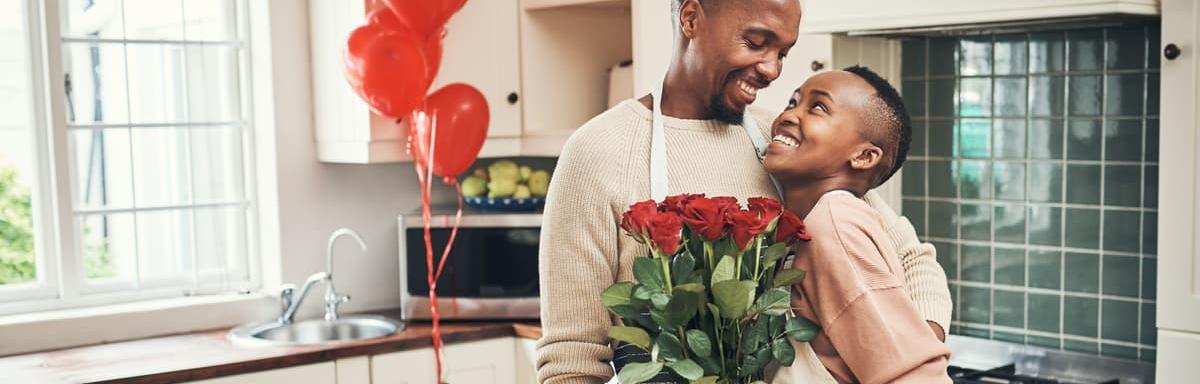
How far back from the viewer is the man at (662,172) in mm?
1553

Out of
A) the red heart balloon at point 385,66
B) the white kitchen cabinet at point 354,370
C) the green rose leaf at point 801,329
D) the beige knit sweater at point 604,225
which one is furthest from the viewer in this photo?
the white kitchen cabinet at point 354,370

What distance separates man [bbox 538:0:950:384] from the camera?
5.09 feet

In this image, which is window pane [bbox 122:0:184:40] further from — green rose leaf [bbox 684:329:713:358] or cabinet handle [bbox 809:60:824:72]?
green rose leaf [bbox 684:329:713:358]

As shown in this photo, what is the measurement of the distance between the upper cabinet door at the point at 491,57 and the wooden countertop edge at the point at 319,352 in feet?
1.76

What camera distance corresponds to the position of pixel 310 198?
3.59 metres

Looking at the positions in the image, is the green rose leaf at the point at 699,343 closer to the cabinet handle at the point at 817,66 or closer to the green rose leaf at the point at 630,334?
the green rose leaf at the point at 630,334

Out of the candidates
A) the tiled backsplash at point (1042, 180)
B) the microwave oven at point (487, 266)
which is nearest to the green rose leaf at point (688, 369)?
the tiled backsplash at point (1042, 180)

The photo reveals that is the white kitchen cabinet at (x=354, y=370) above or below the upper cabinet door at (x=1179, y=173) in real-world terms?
below

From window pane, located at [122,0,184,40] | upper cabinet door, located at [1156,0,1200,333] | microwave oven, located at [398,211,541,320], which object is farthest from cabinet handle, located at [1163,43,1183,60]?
window pane, located at [122,0,184,40]

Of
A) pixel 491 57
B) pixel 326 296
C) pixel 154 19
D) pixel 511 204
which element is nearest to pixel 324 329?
pixel 326 296

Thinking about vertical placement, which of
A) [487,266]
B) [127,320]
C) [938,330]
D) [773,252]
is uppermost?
[773,252]

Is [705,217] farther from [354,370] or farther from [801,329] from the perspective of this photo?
[354,370]

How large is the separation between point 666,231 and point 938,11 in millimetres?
1329

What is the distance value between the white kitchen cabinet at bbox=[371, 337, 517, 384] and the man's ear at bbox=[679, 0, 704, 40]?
1765 mm
